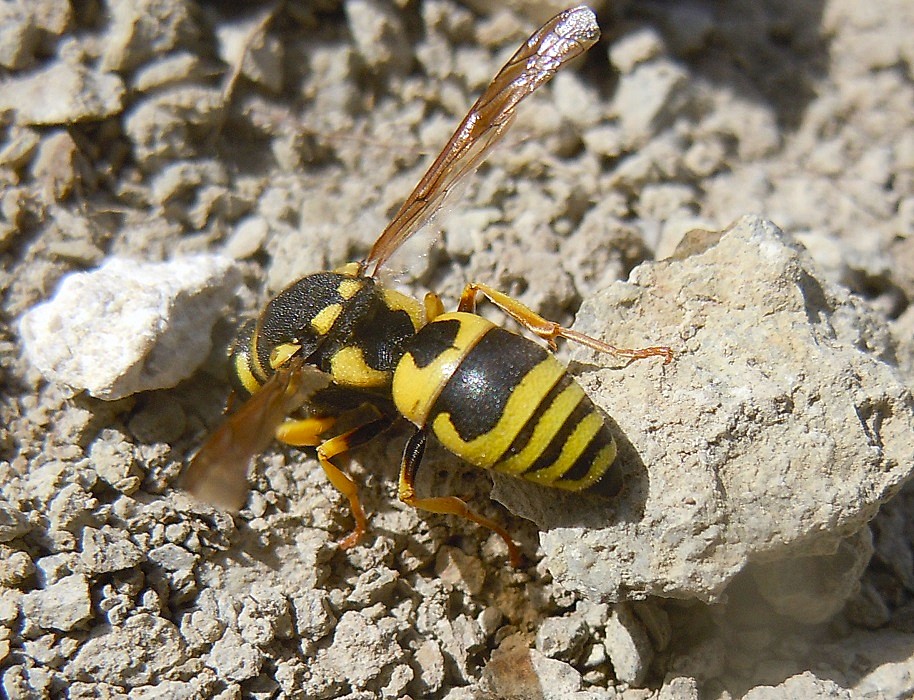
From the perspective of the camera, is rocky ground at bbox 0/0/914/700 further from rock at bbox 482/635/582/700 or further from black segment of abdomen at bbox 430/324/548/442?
black segment of abdomen at bbox 430/324/548/442

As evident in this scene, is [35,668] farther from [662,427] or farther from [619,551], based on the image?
[662,427]

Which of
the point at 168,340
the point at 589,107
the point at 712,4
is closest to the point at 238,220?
the point at 168,340

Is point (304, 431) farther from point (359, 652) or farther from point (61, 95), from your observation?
point (61, 95)

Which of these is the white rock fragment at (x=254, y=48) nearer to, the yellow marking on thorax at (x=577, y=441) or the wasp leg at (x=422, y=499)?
the wasp leg at (x=422, y=499)

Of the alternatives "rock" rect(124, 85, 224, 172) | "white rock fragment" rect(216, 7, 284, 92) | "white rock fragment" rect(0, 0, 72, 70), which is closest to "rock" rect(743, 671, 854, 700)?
"rock" rect(124, 85, 224, 172)

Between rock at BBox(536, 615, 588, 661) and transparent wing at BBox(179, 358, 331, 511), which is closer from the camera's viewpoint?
transparent wing at BBox(179, 358, 331, 511)
